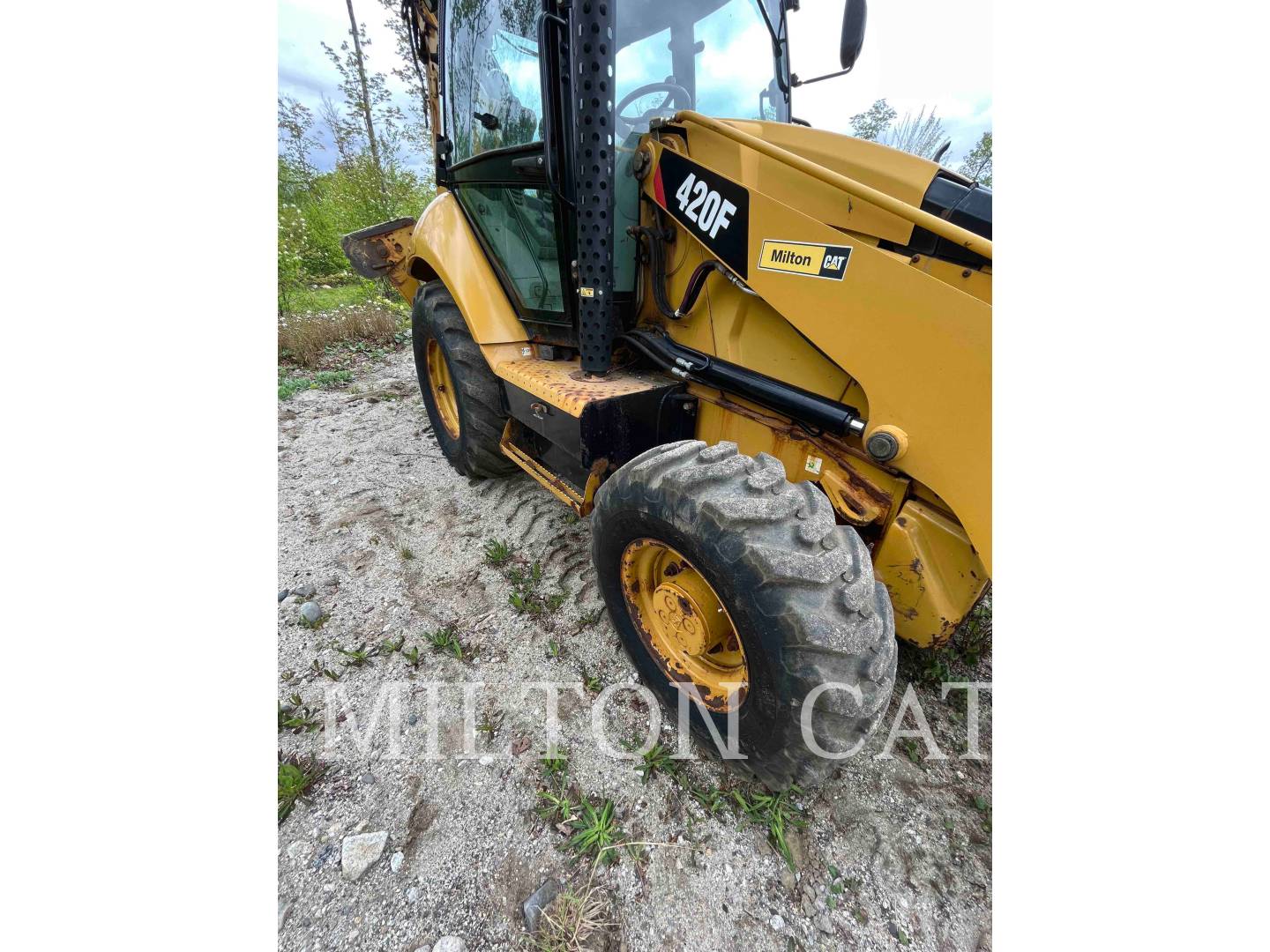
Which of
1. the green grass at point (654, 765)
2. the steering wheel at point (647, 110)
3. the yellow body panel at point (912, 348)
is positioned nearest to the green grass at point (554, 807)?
the green grass at point (654, 765)

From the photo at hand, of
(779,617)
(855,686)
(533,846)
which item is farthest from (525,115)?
(533,846)

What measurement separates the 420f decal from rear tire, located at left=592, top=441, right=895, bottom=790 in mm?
698

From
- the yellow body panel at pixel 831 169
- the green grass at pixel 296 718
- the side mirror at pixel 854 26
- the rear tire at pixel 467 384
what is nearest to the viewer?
the yellow body panel at pixel 831 169

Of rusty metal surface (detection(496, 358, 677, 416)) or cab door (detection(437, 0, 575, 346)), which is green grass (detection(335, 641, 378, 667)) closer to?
rusty metal surface (detection(496, 358, 677, 416))

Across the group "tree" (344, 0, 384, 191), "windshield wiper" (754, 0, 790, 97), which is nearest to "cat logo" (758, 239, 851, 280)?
"windshield wiper" (754, 0, 790, 97)

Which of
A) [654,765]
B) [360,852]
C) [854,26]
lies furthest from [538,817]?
[854,26]

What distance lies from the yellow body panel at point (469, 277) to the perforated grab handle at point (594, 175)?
0.66 m

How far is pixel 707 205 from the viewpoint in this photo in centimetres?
176

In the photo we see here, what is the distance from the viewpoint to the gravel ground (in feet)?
4.33

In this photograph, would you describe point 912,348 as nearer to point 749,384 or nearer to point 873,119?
point 749,384

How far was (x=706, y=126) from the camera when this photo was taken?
1.77m

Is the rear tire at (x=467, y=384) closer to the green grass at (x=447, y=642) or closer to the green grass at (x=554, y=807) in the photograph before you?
the green grass at (x=447, y=642)

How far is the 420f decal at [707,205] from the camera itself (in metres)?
1.69

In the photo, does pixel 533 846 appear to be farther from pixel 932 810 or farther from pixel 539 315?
pixel 539 315
